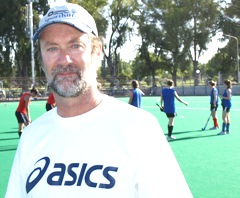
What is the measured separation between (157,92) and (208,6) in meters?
15.8

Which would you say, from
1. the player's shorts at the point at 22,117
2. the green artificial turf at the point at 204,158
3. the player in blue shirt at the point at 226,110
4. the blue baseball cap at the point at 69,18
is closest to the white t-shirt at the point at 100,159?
the blue baseball cap at the point at 69,18

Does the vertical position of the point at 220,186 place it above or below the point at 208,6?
below

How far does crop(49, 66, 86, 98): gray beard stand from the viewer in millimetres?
1939

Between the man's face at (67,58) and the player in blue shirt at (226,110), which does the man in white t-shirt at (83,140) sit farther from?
the player in blue shirt at (226,110)

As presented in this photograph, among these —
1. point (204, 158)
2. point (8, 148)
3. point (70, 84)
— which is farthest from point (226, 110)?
point (70, 84)

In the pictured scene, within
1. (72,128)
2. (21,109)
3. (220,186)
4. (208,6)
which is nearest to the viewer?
(72,128)

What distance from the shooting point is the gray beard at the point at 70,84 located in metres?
1.94

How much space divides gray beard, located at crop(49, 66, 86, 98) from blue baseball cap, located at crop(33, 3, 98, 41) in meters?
0.22

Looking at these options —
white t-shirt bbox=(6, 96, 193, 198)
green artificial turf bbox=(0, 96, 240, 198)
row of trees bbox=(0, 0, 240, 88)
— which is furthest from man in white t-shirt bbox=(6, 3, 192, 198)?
row of trees bbox=(0, 0, 240, 88)

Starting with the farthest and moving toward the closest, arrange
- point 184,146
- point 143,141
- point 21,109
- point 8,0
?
point 8,0 < point 21,109 < point 184,146 < point 143,141

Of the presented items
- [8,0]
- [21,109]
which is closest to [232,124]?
[21,109]

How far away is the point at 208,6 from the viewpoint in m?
55.7

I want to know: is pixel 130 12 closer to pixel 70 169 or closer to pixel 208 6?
pixel 208 6

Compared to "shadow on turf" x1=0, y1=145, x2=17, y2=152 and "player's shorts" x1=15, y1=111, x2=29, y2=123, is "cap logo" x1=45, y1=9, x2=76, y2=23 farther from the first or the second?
"player's shorts" x1=15, y1=111, x2=29, y2=123
